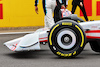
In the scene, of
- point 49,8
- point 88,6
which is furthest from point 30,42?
point 88,6

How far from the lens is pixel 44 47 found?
7832mm

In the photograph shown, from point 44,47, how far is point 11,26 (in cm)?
508

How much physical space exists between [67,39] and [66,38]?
0.02m

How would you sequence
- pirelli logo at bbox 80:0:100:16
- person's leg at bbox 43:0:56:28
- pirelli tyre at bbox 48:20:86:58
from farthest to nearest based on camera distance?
1. pirelli logo at bbox 80:0:100:16
2. person's leg at bbox 43:0:56:28
3. pirelli tyre at bbox 48:20:86:58

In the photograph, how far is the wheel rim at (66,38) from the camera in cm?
588

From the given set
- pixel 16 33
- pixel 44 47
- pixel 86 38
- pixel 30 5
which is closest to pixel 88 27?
pixel 86 38

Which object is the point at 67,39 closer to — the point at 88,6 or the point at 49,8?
the point at 49,8

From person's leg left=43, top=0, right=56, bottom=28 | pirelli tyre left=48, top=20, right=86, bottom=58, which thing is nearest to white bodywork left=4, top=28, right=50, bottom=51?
pirelli tyre left=48, top=20, right=86, bottom=58

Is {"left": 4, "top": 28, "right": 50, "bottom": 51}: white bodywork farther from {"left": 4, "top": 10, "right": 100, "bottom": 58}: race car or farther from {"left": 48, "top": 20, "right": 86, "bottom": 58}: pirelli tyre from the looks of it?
{"left": 48, "top": 20, "right": 86, "bottom": 58}: pirelli tyre

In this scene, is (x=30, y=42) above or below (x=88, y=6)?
above

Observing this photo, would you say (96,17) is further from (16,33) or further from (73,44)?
(73,44)

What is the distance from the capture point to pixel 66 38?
593 cm

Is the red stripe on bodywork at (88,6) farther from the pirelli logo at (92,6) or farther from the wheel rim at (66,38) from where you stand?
the wheel rim at (66,38)

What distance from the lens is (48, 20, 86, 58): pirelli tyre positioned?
19.2 feet
